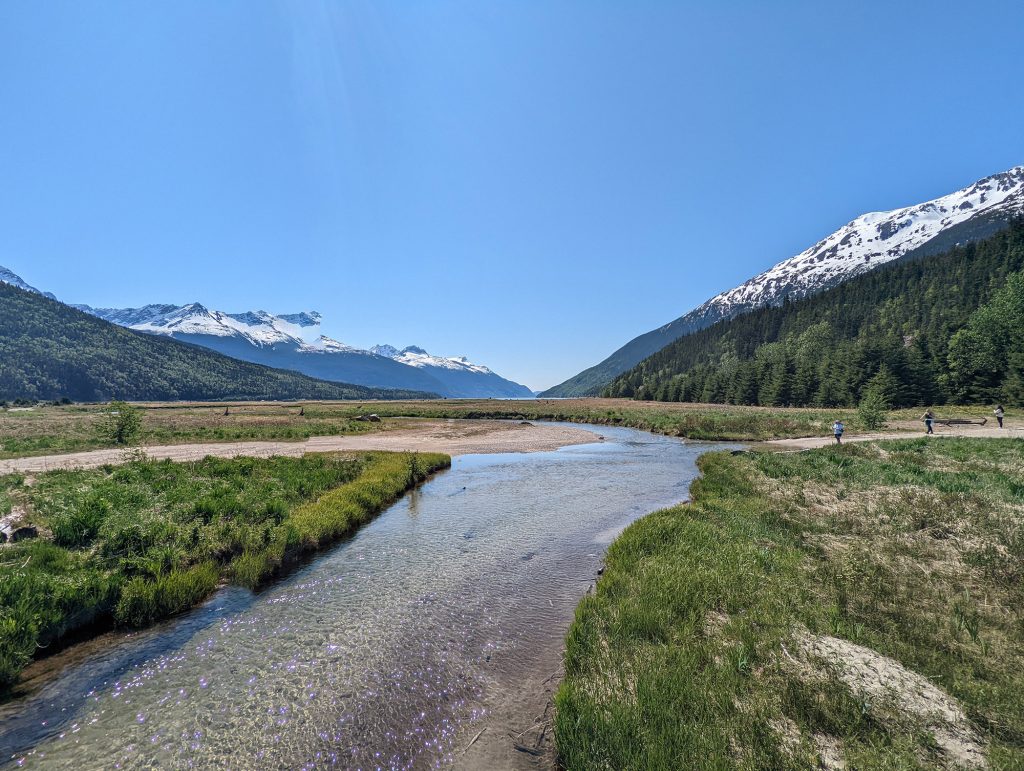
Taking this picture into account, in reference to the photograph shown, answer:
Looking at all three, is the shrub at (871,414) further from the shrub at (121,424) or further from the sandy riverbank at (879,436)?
the shrub at (121,424)

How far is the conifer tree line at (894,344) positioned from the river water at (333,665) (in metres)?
62.6


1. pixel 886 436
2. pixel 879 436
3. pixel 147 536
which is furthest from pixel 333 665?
pixel 886 436

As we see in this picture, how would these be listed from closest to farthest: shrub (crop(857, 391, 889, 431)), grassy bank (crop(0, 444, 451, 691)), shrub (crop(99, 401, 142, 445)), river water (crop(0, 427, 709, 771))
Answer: river water (crop(0, 427, 709, 771)) < grassy bank (crop(0, 444, 451, 691)) < shrub (crop(99, 401, 142, 445)) < shrub (crop(857, 391, 889, 431))

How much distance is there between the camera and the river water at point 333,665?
6.81 metres

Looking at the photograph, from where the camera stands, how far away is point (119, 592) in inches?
431

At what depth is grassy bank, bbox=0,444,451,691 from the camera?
9.88m

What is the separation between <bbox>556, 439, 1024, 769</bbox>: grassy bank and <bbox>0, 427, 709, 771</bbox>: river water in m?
2.30

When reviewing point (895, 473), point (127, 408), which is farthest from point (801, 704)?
point (127, 408)

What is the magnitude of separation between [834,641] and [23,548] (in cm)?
2122

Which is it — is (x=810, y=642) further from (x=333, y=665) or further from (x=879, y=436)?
(x=879, y=436)

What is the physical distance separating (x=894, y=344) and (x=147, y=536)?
12713 cm

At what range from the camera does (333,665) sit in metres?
8.97

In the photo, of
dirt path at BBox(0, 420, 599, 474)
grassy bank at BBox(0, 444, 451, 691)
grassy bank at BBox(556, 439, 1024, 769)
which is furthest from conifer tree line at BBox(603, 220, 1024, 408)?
grassy bank at BBox(0, 444, 451, 691)

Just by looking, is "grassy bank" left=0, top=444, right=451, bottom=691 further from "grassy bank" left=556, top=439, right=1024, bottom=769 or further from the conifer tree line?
the conifer tree line
